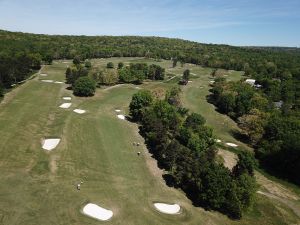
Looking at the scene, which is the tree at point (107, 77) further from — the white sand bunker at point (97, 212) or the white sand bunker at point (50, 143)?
the white sand bunker at point (97, 212)

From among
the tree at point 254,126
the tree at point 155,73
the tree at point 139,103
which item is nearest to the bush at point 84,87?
the tree at point 139,103

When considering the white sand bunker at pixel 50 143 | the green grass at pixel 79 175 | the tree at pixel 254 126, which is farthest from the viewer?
the tree at pixel 254 126

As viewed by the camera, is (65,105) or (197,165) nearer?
(197,165)

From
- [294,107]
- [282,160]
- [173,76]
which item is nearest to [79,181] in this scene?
[282,160]

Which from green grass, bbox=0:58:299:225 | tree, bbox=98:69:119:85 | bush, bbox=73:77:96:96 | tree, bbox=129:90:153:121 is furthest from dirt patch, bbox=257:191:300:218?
tree, bbox=98:69:119:85

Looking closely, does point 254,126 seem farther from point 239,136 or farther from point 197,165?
point 197,165

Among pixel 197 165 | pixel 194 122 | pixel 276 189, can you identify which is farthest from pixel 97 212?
pixel 194 122
